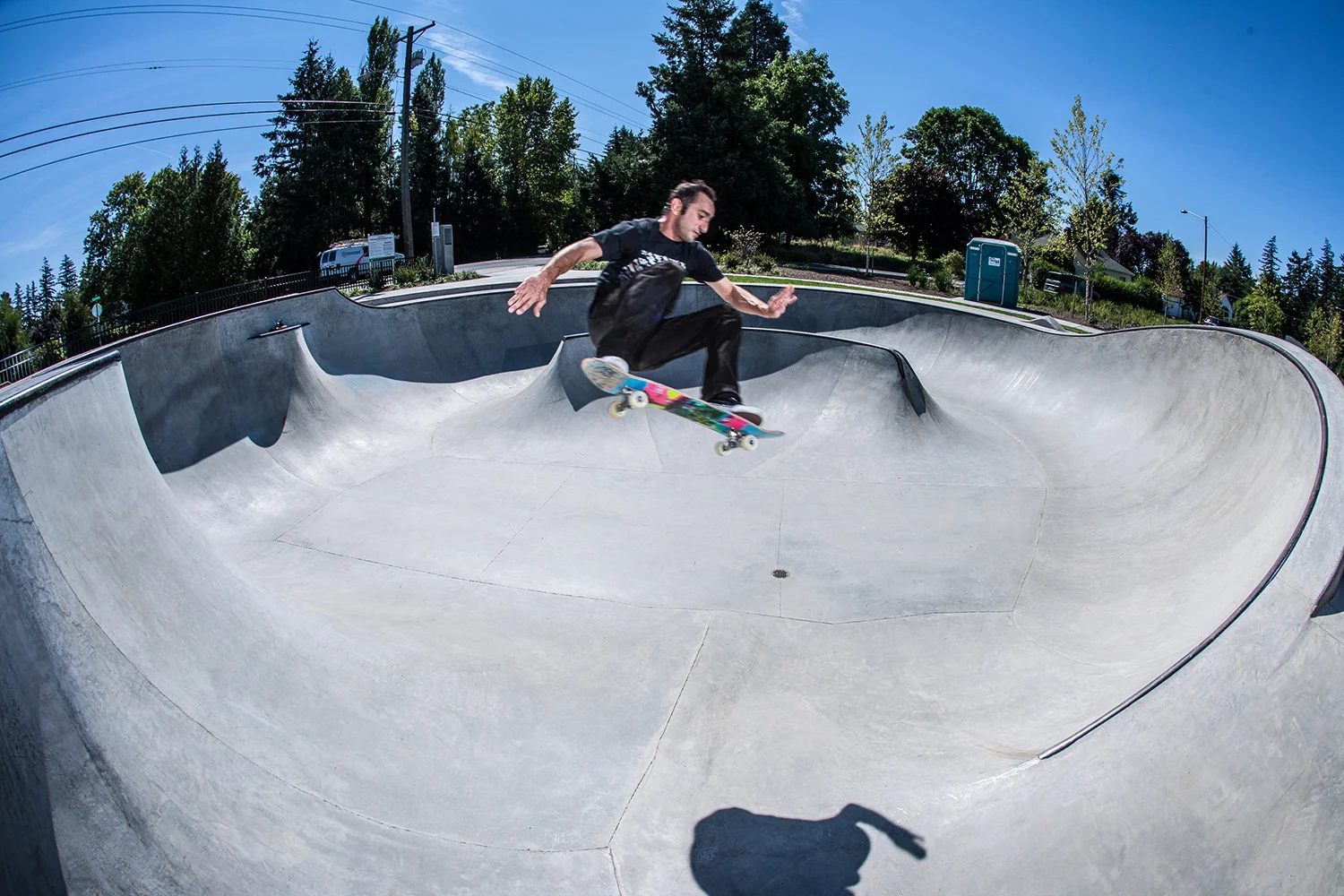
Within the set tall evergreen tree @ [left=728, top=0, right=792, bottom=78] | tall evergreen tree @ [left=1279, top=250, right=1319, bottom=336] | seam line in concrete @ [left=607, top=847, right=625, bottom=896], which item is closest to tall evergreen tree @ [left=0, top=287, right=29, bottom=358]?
seam line in concrete @ [left=607, top=847, right=625, bottom=896]

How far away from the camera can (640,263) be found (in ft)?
21.6

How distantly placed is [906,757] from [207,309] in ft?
67.5

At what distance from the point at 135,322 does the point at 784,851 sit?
19.4 metres

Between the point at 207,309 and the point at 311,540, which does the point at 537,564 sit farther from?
the point at 207,309

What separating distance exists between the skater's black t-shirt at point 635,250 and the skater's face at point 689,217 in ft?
A: 0.29

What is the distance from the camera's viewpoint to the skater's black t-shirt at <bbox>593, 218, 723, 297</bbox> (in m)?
6.55

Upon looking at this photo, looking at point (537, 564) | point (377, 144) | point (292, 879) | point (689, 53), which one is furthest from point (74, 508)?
point (377, 144)

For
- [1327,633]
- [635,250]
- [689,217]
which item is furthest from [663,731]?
[1327,633]

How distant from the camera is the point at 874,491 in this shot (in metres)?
12.1

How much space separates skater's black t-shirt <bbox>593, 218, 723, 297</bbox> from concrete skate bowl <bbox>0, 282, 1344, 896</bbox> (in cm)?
381

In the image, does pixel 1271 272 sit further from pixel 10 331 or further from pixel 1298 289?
pixel 10 331

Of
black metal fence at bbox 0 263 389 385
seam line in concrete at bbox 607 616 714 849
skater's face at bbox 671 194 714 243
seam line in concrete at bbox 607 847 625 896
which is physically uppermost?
skater's face at bbox 671 194 714 243

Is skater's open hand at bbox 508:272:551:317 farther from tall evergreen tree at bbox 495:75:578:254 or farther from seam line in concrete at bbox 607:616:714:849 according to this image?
tall evergreen tree at bbox 495:75:578:254

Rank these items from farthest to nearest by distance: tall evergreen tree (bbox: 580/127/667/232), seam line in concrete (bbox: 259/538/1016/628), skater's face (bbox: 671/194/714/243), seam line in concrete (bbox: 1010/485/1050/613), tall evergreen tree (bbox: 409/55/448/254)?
tall evergreen tree (bbox: 409/55/448/254), tall evergreen tree (bbox: 580/127/667/232), seam line in concrete (bbox: 1010/485/1050/613), seam line in concrete (bbox: 259/538/1016/628), skater's face (bbox: 671/194/714/243)
